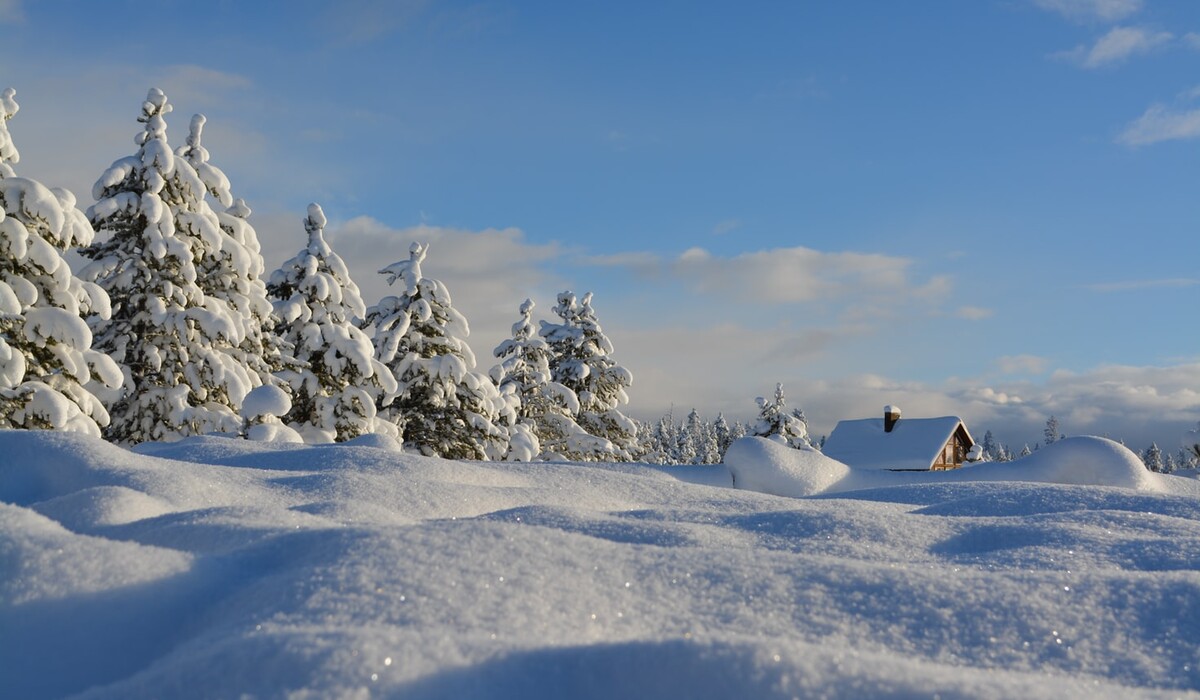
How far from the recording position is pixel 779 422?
108ft

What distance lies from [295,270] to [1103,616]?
19169 millimetres

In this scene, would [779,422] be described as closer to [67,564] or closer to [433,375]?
[433,375]

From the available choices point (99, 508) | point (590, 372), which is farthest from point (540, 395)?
point (99, 508)

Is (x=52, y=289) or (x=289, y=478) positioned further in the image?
(x=52, y=289)

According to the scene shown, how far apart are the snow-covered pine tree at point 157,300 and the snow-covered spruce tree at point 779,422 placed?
21.6 metres

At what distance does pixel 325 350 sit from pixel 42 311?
6402 mm

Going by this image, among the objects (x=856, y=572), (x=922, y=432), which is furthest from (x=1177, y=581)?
(x=922, y=432)

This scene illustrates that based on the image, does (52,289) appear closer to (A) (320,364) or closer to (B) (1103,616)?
(A) (320,364)

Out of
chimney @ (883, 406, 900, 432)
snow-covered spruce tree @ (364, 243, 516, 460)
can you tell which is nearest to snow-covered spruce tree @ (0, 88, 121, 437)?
snow-covered spruce tree @ (364, 243, 516, 460)

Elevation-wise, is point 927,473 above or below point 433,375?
below

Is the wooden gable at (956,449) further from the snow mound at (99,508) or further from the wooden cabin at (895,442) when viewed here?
the snow mound at (99,508)

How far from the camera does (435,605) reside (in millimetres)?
1638

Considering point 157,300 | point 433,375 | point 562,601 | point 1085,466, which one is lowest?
point 562,601

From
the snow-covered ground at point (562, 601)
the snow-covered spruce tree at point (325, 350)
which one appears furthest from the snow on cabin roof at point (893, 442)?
the snow-covered ground at point (562, 601)
